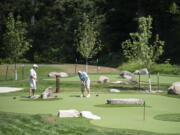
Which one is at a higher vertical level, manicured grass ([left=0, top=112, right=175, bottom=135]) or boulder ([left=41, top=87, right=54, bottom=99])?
boulder ([left=41, top=87, right=54, bottom=99])

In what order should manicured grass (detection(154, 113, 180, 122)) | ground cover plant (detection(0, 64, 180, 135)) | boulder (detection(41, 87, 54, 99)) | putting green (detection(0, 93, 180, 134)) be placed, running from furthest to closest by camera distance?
boulder (detection(41, 87, 54, 99))
manicured grass (detection(154, 113, 180, 122))
putting green (detection(0, 93, 180, 134))
ground cover plant (detection(0, 64, 180, 135))

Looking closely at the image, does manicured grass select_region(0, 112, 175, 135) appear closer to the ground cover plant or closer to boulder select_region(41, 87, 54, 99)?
the ground cover plant

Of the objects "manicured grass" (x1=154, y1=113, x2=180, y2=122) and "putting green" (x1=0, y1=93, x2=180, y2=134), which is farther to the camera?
"manicured grass" (x1=154, y1=113, x2=180, y2=122)

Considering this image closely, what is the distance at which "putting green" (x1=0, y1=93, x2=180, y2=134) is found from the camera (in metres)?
16.8

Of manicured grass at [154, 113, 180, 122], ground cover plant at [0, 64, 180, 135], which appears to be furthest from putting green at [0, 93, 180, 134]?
manicured grass at [154, 113, 180, 122]

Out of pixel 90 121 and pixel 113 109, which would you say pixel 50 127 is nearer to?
pixel 90 121

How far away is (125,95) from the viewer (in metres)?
28.0

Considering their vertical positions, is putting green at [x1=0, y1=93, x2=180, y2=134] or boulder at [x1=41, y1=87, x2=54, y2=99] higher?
boulder at [x1=41, y1=87, x2=54, y2=99]

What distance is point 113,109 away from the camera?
21.2 m

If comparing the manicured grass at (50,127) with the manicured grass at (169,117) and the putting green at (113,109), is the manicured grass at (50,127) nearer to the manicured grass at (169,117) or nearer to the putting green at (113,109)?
the putting green at (113,109)

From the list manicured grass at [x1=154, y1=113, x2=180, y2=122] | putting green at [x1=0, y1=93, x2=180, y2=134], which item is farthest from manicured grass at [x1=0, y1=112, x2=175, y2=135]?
manicured grass at [x1=154, y1=113, x2=180, y2=122]

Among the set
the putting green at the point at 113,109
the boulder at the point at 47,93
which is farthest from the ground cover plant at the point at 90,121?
the boulder at the point at 47,93

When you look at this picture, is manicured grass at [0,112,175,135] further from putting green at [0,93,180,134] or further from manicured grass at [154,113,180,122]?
manicured grass at [154,113,180,122]

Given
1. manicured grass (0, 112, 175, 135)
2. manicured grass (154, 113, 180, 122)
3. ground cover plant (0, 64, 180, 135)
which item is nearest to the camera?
manicured grass (0, 112, 175, 135)
